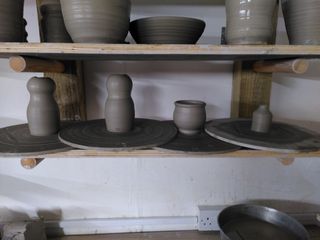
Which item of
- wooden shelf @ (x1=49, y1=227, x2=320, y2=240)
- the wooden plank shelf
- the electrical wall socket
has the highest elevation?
the wooden plank shelf

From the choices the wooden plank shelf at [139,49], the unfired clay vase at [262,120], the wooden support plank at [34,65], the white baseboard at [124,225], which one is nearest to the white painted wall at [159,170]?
the white baseboard at [124,225]

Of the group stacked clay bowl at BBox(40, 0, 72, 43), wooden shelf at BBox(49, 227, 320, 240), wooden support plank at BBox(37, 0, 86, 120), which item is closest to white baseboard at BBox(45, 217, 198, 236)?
wooden shelf at BBox(49, 227, 320, 240)

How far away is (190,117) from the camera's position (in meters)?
0.70

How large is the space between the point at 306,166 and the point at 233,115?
0.40 metres

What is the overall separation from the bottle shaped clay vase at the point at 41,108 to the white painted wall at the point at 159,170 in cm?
23

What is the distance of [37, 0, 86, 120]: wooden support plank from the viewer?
0.84m

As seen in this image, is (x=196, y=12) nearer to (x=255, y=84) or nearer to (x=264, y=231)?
(x=255, y=84)

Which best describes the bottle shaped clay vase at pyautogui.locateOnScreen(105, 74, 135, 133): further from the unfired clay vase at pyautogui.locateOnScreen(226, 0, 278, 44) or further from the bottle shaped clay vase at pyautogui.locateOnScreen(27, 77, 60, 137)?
the unfired clay vase at pyautogui.locateOnScreen(226, 0, 278, 44)

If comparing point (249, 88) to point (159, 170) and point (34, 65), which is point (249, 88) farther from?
point (34, 65)

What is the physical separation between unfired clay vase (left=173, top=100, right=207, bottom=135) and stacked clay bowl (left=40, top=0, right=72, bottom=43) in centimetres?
38

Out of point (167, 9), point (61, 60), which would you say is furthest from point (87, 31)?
point (167, 9)

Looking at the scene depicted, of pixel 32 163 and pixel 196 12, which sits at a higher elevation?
pixel 196 12

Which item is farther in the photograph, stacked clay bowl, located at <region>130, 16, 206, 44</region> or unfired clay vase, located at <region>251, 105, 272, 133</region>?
unfired clay vase, located at <region>251, 105, 272, 133</region>

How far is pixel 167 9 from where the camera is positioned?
865mm
